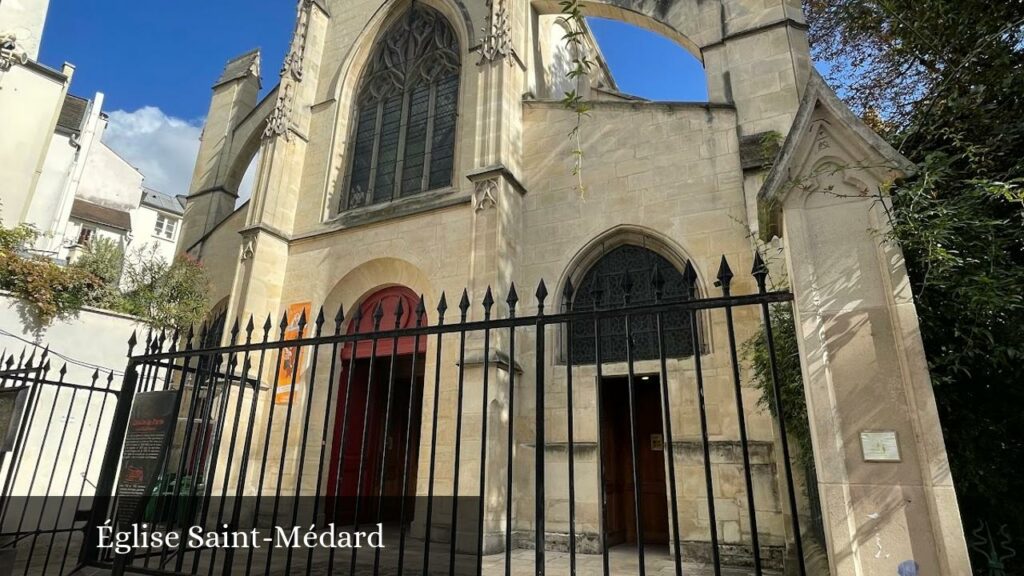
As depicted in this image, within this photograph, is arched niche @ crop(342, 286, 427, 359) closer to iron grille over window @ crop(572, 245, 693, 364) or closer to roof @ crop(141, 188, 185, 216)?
iron grille over window @ crop(572, 245, 693, 364)

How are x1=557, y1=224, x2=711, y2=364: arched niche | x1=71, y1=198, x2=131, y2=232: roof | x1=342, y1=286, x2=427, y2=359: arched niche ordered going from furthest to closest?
1. x1=71, y1=198, x2=131, y2=232: roof
2. x1=342, y1=286, x2=427, y2=359: arched niche
3. x1=557, y1=224, x2=711, y2=364: arched niche

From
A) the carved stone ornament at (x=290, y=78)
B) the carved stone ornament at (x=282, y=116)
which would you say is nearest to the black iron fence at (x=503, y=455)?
the carved stone ornament at (x=282, y=116)

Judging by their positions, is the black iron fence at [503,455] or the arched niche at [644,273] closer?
the black iron fence at [503,455]

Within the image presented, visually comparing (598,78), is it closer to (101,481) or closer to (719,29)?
(719,29)

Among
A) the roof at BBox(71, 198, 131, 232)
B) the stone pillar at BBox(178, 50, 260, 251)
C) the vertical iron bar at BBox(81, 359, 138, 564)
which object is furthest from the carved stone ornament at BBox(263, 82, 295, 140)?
the roof at BBox(71, 198, 131, 232)

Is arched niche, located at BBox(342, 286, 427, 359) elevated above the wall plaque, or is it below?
above

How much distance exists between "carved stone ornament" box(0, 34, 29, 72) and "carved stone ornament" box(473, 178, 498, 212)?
44.8 ft

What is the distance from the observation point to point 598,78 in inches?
635

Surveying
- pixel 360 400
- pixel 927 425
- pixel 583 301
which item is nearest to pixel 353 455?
pixel 360 400

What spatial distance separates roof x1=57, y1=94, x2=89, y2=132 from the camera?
2347 centimetres

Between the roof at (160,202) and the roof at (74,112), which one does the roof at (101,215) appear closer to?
the roof at (160,202)

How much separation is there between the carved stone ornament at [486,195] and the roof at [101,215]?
92.7ft

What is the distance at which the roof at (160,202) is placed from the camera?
3484 cm

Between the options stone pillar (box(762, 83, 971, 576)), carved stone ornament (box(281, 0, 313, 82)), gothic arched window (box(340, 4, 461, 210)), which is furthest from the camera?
carved stone ornament (box(281, 0, 313, 82))
